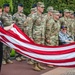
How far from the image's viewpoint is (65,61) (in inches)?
278

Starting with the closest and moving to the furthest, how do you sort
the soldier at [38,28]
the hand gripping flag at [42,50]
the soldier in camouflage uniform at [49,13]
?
the hand gripping flag at [42,50], the soldier at [38,28], the soldier in camouflage uniform at [49,13]

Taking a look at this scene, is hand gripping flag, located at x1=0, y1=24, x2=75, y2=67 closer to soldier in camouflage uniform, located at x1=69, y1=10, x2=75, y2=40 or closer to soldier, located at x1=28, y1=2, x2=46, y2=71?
soldier, located at x1=28, y1=2, x2=46, y2=71

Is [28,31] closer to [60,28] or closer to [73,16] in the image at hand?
[60,28]

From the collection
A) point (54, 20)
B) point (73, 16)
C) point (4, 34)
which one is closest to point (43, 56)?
point (4, 34)

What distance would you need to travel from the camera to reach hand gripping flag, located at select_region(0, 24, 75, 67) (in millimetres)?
7090

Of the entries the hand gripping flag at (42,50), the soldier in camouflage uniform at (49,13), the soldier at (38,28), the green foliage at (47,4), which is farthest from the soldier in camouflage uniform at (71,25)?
the hand gripping flag at (42,50)

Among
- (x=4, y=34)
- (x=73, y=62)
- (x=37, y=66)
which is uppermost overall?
(x=4, y=34)

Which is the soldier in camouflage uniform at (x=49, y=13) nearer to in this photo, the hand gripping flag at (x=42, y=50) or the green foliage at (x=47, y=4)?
the hand gripping flag at (x=42, y=50)

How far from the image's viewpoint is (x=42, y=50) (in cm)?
741

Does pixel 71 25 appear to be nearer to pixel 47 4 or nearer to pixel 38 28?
pixel 38 28

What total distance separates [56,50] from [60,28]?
11.5 feet

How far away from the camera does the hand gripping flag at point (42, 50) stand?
279 inches

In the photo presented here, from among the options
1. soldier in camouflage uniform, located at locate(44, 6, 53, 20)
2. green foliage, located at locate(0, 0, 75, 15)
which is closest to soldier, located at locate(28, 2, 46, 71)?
soldier in camouflage uniform, located at locate(44, 6, 53, 20)

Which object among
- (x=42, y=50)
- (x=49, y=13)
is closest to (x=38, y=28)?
(x=49, y=13)
